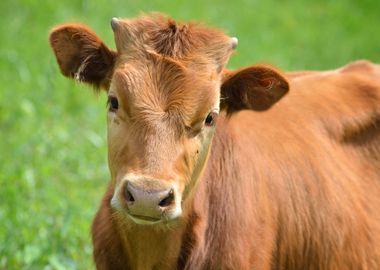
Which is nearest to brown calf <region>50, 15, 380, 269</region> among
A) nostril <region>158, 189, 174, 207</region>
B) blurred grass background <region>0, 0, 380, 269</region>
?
nostril <region>158, 189, 174, 207</region>

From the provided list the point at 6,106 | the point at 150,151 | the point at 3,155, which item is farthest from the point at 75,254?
the point at 6,106

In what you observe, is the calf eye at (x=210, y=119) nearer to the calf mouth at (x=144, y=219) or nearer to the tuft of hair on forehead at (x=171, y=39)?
the tuft of hair on forehead at (x=171, y=39)

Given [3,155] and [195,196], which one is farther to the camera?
[3,155]

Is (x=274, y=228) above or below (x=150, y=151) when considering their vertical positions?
below

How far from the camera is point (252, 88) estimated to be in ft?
18.9

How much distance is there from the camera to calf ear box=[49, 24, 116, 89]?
564 cm

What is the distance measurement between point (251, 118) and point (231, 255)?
1.04m

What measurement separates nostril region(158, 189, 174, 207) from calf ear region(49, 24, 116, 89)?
3.64 ft

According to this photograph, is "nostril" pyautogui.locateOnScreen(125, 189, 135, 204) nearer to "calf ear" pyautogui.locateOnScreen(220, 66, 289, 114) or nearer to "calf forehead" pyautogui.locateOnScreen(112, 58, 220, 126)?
"calf forehead" pyautogui.locateOnScreen(112, 58, 220, 126)

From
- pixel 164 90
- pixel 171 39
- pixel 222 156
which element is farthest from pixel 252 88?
pixel 164 90

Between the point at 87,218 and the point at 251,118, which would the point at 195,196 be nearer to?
the point at 251,118

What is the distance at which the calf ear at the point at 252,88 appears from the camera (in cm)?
570

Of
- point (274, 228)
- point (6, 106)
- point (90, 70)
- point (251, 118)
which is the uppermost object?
point (90, 70)

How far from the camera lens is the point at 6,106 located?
9945mm
